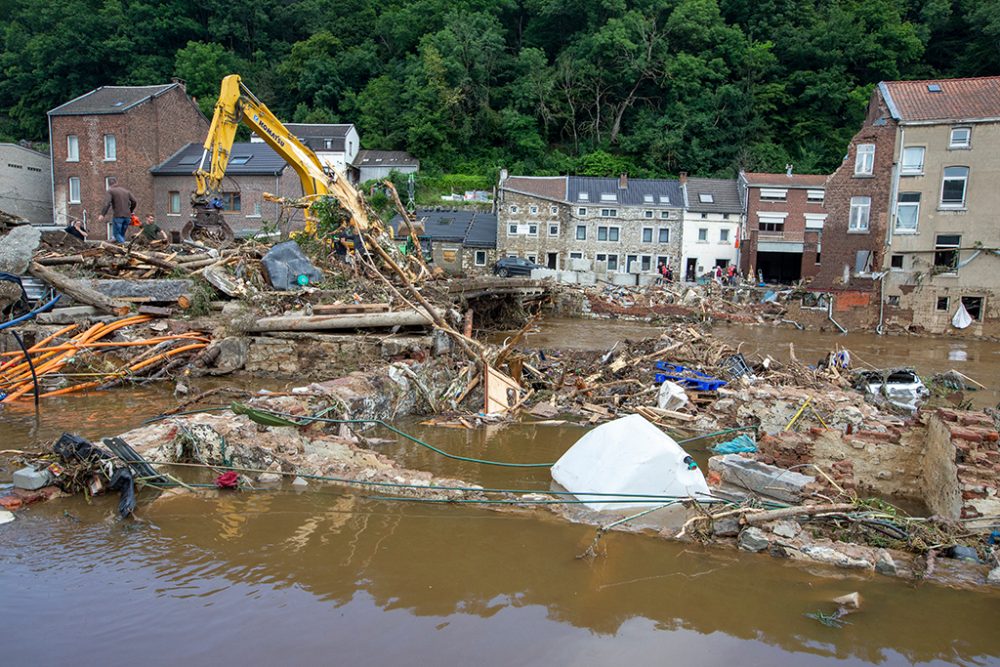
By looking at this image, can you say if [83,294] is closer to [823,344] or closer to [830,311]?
[823,344]

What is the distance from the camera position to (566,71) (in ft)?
181

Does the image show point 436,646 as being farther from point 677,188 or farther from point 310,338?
point 677,188

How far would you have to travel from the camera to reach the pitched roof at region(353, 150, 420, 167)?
53.3m

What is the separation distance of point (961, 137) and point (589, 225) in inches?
799

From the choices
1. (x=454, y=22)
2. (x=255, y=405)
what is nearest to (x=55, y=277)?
(x=255, y=405)

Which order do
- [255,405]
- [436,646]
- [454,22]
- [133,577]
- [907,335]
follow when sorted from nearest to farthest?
[436,646], [133,577], [255,405], [907,335], [454,22]

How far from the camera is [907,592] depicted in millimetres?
5348

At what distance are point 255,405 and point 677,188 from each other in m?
39.2

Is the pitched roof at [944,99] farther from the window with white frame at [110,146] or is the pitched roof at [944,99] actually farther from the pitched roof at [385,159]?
the window with white frame at [110,146]

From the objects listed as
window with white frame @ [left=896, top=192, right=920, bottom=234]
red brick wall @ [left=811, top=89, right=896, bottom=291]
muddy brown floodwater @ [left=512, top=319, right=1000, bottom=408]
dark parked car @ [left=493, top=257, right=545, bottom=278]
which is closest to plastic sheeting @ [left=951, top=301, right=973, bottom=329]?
muddy brown floodwater @ [left=512, top=319, right=1000, bottom=408]

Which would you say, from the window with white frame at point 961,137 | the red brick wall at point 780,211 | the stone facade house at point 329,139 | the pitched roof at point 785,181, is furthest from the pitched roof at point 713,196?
the stone facade house at point 329,139

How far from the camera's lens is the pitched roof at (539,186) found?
42.3 meters

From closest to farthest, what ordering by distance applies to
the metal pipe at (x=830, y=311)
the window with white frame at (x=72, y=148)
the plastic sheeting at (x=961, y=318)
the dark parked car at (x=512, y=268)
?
the plastic sheeting at (x=961, y=318) → the metal pipe at (x=830, y=311) → the window with white frame at (x=72, y=148) → the dark parked car at (x=512, y=268)

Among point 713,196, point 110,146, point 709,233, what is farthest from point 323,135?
point 709,233
